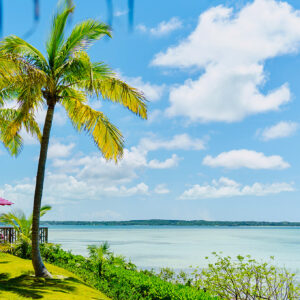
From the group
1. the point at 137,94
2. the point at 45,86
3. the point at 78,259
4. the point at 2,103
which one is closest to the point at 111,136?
the point at 137,94

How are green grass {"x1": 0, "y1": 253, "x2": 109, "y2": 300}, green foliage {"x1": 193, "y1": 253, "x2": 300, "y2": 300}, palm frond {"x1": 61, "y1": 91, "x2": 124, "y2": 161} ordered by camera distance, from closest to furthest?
1. green grass {"x1": 0, "y1": 253, "x2": 109, "y2": 300}
2. green foliage {"x1": 193, "y1": 253, "x2": 300, "y2": 300}
3. palm frond {"x1": 61, "y1": 91, "x2": 124, "y2": 161}

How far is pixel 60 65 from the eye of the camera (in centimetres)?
1041

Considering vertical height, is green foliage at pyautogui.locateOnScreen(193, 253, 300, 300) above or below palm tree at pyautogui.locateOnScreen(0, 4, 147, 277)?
below

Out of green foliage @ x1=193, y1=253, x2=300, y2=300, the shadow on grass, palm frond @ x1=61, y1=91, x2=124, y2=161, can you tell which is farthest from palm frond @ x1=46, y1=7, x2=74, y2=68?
green foliage @ x1=193, y1=253, x2=300, y2=300

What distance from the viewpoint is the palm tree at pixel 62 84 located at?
9.60m

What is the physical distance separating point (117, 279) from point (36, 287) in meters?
2.50

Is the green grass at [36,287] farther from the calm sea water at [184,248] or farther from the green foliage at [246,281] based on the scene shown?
the calm sea water at [184,248]

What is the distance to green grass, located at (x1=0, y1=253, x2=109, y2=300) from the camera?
8.04 m

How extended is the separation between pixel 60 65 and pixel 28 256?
765 centimetres

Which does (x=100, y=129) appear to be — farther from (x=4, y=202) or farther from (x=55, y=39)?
(x=4, y=202)

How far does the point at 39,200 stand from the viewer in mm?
10281

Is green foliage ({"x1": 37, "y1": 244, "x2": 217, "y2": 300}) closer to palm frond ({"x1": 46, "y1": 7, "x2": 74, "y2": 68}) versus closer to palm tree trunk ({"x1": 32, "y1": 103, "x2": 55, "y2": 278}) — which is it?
palm tree trunk ({"x1": 32, "y1": 103, "x2": 55, "y2": 278})

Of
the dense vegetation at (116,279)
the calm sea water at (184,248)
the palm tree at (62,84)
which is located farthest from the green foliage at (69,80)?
the calm sea water at (184,248)


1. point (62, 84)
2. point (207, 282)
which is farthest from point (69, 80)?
point (207, 282)
